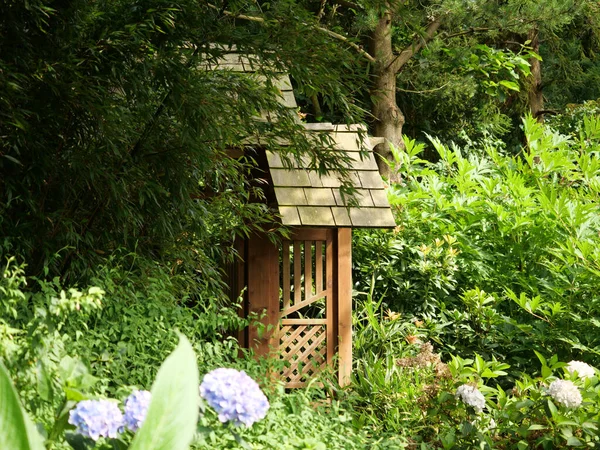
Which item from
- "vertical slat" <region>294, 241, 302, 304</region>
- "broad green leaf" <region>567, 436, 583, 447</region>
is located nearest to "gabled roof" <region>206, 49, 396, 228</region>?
"vertical slat" <region>294, 241, 302, 304</region>

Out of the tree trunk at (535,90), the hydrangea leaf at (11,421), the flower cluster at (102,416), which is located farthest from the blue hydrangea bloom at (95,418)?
the tree trunk at (535,90)

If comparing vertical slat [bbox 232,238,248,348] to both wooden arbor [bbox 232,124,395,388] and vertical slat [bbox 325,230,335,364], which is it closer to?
wooden arbor [bbox 232,124,395,388]

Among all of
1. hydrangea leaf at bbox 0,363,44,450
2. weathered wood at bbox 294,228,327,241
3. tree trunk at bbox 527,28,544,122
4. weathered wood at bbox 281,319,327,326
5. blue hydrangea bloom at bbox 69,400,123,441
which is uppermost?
tree trunk at bbox 527,28,544,122

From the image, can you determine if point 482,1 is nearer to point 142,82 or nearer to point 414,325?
point 414,325

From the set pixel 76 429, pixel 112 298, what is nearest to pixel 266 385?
pixel 112 298

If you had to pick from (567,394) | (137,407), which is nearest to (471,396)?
(567,394)

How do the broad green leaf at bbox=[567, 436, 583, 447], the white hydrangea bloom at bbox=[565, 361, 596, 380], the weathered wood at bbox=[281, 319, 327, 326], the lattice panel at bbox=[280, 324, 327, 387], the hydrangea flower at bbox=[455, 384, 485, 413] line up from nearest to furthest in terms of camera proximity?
the broad green leaf at bbox=[567, 436, 583, 447] < the hydrangea flower at bbox=[455, 384, 485, 413] < the white hydrangea bloom at bbox=[565, 361, 596, 380] < the lattice panel at bbox=[280, 324, 327, 387] < the weathered wood at bbox=[281, 319, 327, 326]

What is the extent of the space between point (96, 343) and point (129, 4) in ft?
6.03

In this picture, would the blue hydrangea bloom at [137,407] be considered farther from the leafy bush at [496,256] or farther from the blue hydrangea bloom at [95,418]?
the leafy bush at [496,256]

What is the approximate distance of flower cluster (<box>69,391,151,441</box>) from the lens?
69.1 inches

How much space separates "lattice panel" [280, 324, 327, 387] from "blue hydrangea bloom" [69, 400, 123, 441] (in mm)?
3813

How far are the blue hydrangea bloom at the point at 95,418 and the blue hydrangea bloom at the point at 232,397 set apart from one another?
0.75 ft

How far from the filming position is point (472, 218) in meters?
7.21

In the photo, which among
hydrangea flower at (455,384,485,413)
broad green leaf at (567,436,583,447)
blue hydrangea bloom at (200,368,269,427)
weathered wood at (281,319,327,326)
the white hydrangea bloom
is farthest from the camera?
weathered wood at (281,319,327,326)
